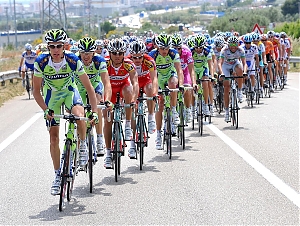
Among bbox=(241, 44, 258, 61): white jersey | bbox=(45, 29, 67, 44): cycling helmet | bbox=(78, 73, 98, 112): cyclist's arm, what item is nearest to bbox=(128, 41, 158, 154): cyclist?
bbox=(78, 73, 98, 112): cyclist's arm

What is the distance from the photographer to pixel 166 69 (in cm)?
1405

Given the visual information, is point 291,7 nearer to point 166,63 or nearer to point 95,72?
point 166,63

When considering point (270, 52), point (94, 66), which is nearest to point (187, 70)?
point (94, 66)

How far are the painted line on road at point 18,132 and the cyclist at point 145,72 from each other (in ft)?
10.7

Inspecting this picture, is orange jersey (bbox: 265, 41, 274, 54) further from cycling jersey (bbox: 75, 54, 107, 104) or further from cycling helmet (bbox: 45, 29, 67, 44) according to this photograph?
cycling helmet (bbox: 45, 29, 67, 44)

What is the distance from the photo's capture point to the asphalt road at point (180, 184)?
8.34 meters

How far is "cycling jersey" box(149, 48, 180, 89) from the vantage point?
45.3 ft

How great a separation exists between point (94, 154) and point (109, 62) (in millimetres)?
1977

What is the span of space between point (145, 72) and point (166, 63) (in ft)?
3.35

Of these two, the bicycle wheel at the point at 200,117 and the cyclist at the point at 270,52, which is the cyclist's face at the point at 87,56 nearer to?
the bicycle wheel at the point at 200,117

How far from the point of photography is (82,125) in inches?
379

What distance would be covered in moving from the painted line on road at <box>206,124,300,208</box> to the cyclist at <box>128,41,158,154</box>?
1.70 m

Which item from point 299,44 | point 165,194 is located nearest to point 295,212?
point 165,194

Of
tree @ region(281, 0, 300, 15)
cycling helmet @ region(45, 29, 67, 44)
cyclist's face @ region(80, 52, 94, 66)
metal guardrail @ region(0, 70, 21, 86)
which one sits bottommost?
metal guardrail @ region(0, 70, 21, 86)
